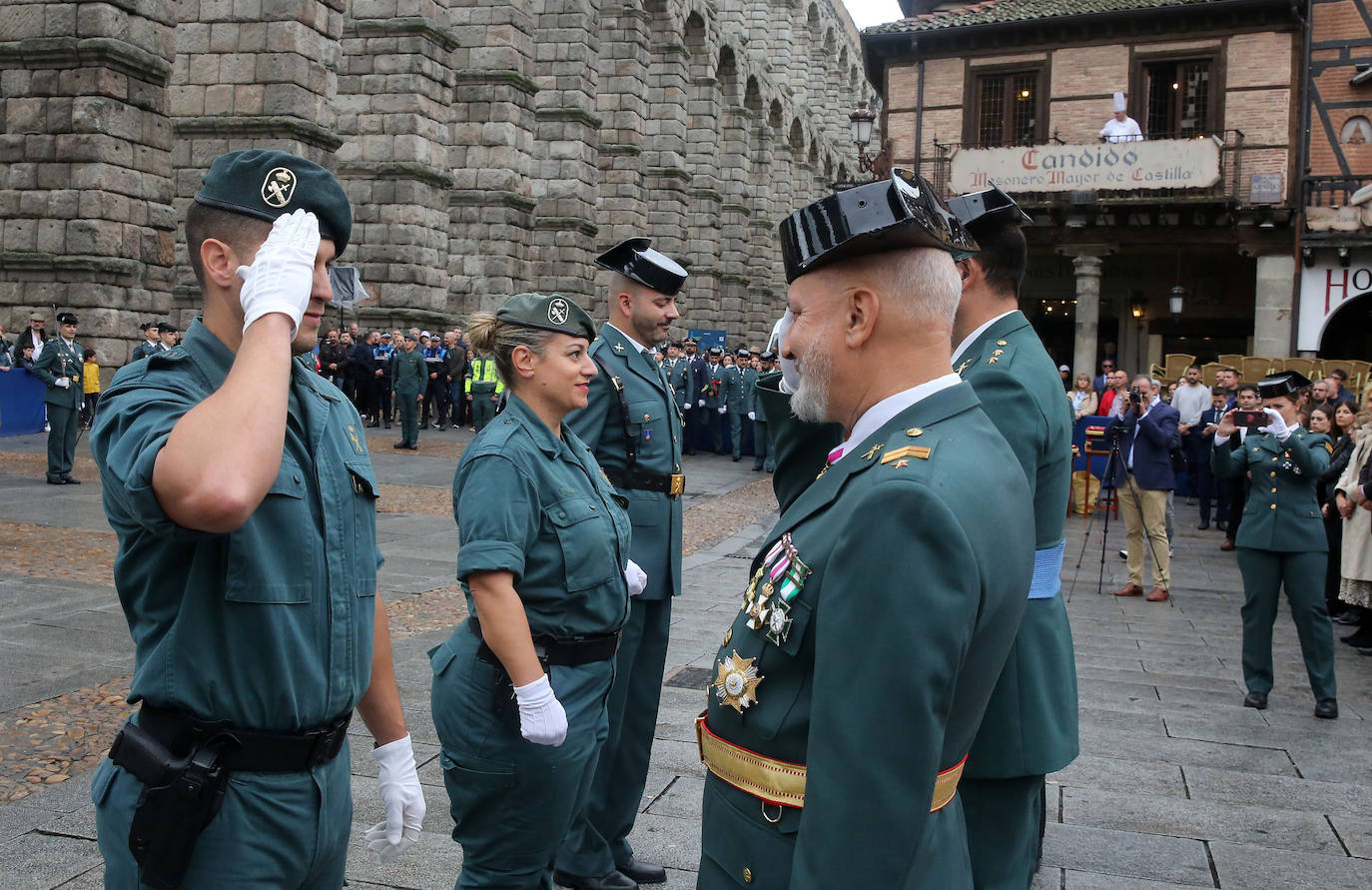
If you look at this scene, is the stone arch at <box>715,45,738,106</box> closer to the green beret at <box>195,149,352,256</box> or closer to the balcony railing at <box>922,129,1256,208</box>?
the balcony railing at <box>922,129,1256,208</box>

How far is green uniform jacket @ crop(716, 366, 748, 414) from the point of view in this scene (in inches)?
895

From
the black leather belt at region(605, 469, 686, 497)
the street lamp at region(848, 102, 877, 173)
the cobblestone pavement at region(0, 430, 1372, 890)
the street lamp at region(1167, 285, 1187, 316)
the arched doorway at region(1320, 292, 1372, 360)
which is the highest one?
the street lamp at region(848, 102, 877, 173)

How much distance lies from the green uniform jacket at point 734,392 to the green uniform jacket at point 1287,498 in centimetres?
1589

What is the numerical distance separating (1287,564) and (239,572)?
640 centimetres

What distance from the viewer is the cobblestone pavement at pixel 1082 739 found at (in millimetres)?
4133

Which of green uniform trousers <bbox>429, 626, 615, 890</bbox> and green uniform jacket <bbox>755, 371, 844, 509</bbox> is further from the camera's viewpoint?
green uniform trousers <bbox>429, 626, 615, 890</bbox>

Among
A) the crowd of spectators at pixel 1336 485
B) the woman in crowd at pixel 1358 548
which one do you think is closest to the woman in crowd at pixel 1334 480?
the crowd of spectators at pixel 1336 485

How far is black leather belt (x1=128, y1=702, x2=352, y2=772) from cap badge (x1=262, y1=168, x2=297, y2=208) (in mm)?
937

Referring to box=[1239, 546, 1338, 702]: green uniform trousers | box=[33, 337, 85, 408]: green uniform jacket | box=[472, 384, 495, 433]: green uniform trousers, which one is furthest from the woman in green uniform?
box=[472, 384, 495, 433]: green uniform trousers

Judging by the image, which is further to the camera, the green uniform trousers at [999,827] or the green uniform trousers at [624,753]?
the green uniform trousers at [624,753]

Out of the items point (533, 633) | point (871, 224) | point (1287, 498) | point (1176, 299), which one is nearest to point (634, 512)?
point (533, 633)

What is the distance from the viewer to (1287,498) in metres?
6.67

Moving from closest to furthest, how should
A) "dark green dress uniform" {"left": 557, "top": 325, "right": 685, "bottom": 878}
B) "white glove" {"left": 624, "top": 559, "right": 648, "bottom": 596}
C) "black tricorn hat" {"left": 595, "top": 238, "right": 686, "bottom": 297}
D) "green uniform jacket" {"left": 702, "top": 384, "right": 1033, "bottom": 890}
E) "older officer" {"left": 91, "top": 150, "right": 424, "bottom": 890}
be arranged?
"green uniform jacket" {"left": 702, "top": 384, "right": 1033, "bottom": 890} < "older officer" {"left": 91, "top": 150, "right": 424, "bottom": 890} < "white glove" {"left": 624, "top": 559, "right": 648, "bottom": 596} < "dark green dress uniform" {"left": 557, "top": 325, "right": 685, "bottom": 878} < "black tricorn hat" {"left": 595, "top": 238, "right": 686, "bottom": 297}

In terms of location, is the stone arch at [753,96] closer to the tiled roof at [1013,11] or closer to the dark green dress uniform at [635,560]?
the tiled roof at [1013,11]
